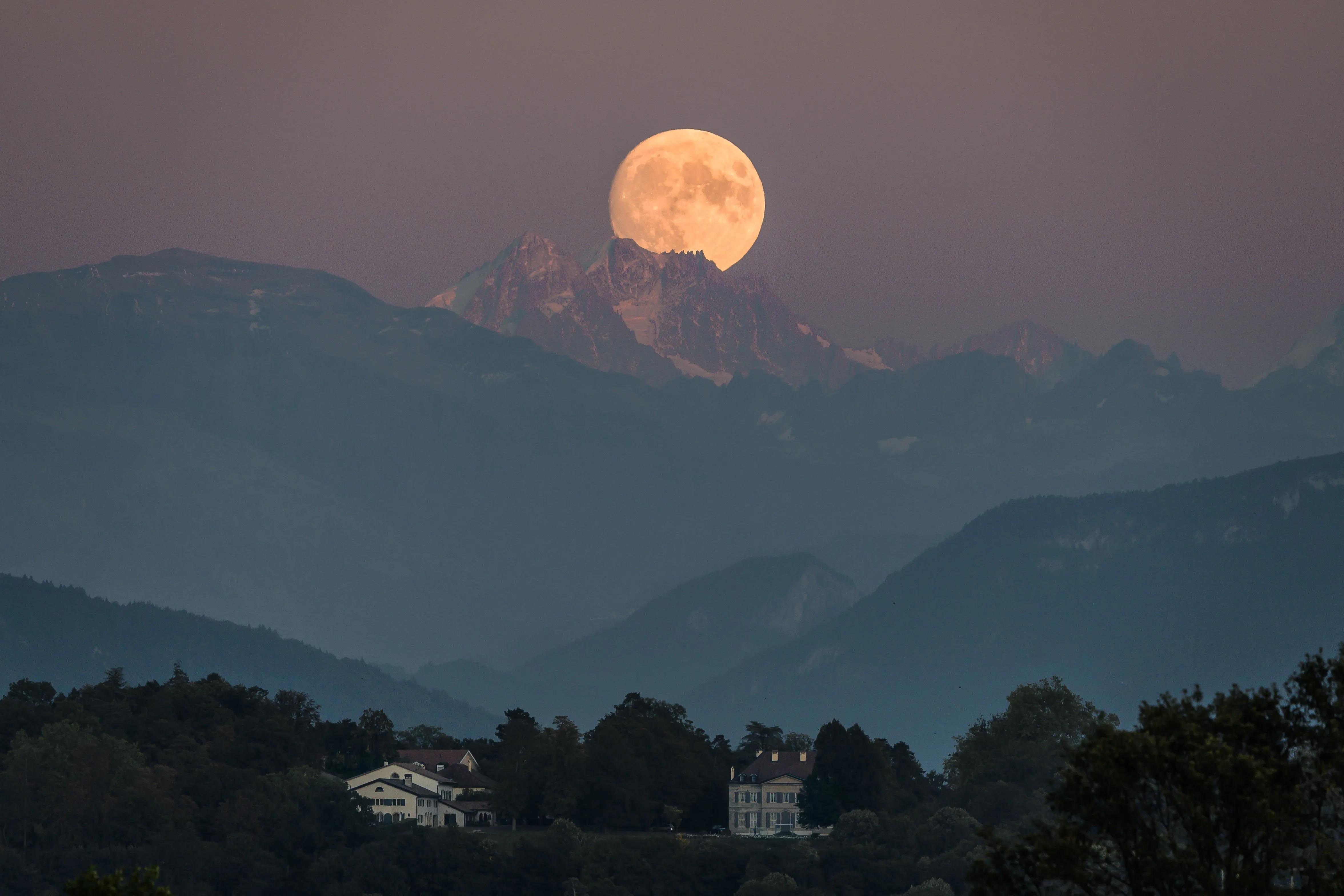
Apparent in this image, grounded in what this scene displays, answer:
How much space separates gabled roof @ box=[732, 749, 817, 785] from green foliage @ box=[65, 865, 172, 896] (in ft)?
478

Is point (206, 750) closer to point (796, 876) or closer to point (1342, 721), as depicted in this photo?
point (796, 876)

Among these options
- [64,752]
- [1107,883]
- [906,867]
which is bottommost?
[1107,883]

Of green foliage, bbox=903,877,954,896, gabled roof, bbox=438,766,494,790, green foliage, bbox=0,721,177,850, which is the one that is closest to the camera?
green foliage, bbox=903,877,954,896

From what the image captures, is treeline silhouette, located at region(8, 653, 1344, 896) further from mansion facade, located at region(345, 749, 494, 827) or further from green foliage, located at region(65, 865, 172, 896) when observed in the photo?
green foliage, located at region(65, 865, 172, 896)

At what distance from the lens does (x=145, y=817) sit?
16775 cm

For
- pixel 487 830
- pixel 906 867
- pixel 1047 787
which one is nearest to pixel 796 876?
pixel 906 867

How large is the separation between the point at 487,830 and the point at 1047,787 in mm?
52938

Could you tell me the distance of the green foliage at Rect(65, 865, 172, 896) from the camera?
1334 inches

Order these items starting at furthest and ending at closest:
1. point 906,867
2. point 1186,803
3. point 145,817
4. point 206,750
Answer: point 206,750
point 145,817
point 906,867
point 1186,803

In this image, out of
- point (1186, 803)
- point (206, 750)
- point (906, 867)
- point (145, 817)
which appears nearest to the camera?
point (1186, 803)

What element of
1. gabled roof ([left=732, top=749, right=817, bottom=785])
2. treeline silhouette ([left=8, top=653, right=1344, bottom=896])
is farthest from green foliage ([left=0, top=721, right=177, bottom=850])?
gabled roof ([left=732, top=749, right=817, bottom=785])

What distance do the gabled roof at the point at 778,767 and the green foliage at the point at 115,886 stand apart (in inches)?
5737

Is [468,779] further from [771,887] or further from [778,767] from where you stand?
[771,887]

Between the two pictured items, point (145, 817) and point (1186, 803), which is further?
point (145, 817)
